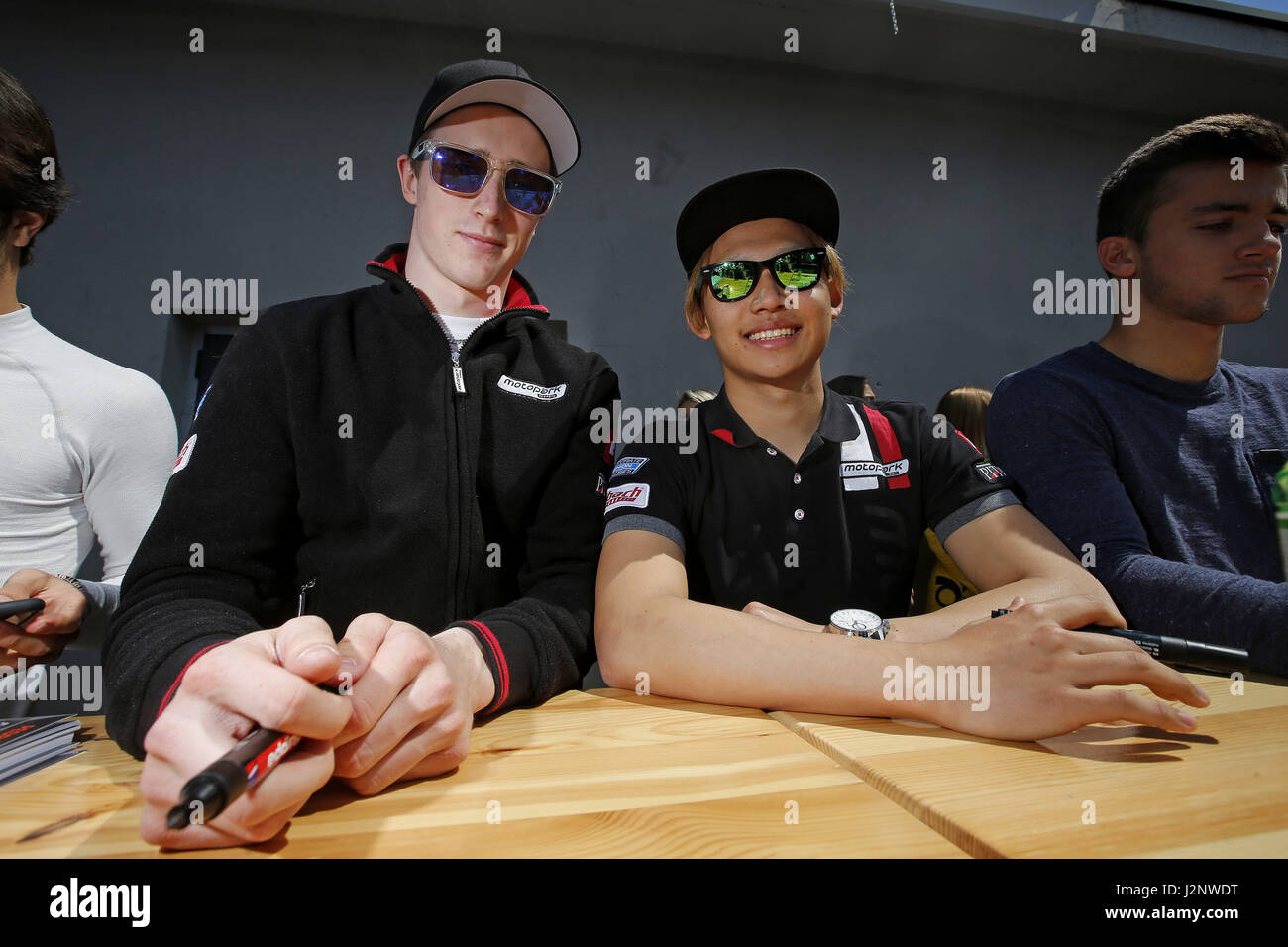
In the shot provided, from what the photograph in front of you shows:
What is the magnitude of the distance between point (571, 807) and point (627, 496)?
2.83 feet

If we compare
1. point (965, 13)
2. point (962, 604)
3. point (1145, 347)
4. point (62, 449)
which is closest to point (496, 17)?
point (965, 13)

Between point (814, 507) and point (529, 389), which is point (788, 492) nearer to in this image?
point (814, 507)

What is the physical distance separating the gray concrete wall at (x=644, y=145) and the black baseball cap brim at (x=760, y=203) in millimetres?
3085

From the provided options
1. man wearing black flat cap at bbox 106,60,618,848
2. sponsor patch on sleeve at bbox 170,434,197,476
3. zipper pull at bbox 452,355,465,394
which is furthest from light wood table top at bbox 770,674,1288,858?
sponsor patch on sleeve at bbox 170,434,197,476

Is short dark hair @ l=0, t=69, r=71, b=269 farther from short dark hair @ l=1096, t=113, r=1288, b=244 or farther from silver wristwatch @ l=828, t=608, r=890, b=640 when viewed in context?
short dark hair @ l=1096, t=113, r=1288, b=244

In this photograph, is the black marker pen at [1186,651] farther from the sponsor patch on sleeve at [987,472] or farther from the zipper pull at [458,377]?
the zipper pull at [458,377]

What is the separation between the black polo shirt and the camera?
158 cm

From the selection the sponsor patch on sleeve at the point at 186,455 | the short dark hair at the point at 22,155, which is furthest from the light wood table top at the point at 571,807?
the short dark hair at the point at 22,155

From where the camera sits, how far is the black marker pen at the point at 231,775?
486mm

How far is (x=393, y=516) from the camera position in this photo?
49.7 inches

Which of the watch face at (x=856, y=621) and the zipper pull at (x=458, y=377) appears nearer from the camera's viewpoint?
the watch face at (x=856, y=621)

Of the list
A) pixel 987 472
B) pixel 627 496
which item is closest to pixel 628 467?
pixel 627 496

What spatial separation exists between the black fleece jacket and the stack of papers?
4.4 inches
